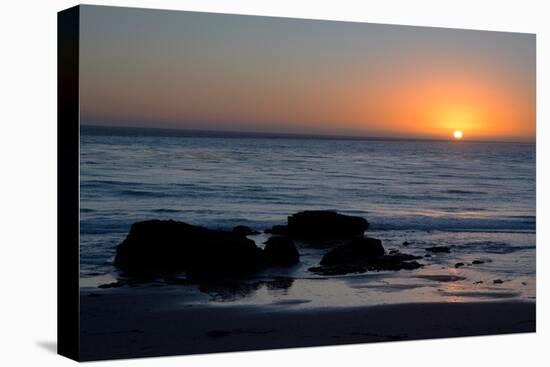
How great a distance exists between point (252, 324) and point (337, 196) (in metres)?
1.37

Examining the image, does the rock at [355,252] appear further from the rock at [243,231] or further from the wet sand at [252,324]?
the rock at [243,231]

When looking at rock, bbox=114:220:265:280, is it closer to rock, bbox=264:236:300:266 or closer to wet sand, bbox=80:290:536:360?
rock, bbox=264:236:300:266

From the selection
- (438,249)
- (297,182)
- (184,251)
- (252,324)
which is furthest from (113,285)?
(438,249)

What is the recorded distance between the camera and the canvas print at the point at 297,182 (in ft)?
36.3

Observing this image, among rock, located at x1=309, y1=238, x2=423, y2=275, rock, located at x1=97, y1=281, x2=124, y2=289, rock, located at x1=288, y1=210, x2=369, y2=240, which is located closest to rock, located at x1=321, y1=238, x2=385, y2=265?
rock, located at x1=309, y1=238, x2=423, y2=275

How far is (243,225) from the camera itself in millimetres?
11664

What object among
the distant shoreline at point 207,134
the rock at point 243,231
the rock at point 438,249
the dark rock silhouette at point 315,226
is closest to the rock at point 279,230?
the dark rock silhouette at point 315,226

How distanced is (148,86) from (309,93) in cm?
153

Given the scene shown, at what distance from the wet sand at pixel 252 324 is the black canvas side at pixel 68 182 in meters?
0.25

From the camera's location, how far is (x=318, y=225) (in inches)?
467

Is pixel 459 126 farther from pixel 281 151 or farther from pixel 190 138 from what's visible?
pixel 190 138

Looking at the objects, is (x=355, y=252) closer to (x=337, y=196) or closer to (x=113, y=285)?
(x=337, y=196)

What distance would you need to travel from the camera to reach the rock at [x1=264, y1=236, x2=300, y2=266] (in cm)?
1175

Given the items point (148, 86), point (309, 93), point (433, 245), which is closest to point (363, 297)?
point (433, 245)
